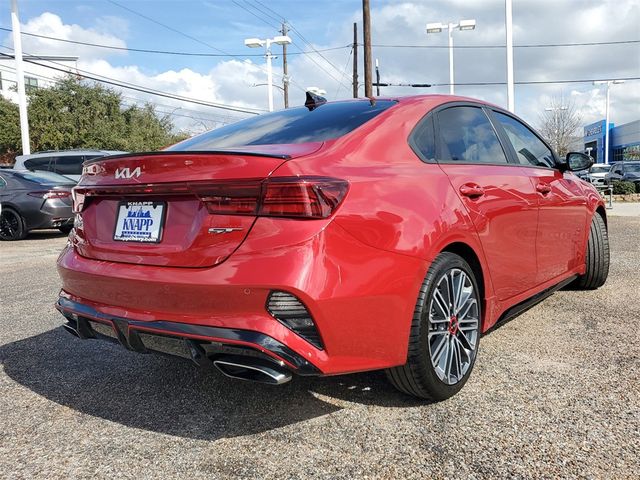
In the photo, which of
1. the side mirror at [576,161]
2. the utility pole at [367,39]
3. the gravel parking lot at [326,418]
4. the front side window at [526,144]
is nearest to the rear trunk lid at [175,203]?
the gravel parking lot at [326,418]

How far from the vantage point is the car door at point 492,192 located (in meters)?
2.99

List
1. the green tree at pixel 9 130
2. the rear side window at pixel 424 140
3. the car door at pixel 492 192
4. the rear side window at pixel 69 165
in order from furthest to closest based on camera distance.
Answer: the green tree at pixel 9 130 < the rear side window at pixel 69 165 < the car door at pixel 492 192 < the rear side window at pixel 424 140

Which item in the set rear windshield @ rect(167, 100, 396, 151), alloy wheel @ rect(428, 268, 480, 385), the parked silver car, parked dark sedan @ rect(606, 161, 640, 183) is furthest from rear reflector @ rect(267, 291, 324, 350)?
parked dark sedan @ rect(606, 161, 640, 183)

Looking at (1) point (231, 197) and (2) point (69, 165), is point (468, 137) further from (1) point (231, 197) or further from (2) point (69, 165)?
(2) point (69, 165)

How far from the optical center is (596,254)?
15.7 feet

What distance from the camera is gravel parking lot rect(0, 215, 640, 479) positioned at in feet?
7.29

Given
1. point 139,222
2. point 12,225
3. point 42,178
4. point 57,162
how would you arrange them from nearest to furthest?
point 139,222
point 12,225
point 42,178
point 57,162

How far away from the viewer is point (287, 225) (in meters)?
2.15

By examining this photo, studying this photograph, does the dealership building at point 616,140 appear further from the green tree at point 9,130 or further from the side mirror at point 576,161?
the side mirror at point 576,161

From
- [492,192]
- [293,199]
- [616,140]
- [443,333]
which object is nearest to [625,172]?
[492,192]

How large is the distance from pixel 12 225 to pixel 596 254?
1020 cm

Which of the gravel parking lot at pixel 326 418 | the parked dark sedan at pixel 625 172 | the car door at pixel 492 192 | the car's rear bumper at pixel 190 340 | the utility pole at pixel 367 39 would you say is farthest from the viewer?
the parked dark sedan at pixel 625 172

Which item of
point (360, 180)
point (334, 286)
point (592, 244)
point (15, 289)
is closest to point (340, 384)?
point (334, 286)

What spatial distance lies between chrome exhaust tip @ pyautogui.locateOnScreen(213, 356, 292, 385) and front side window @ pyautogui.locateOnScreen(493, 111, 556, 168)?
2445 millimetres
